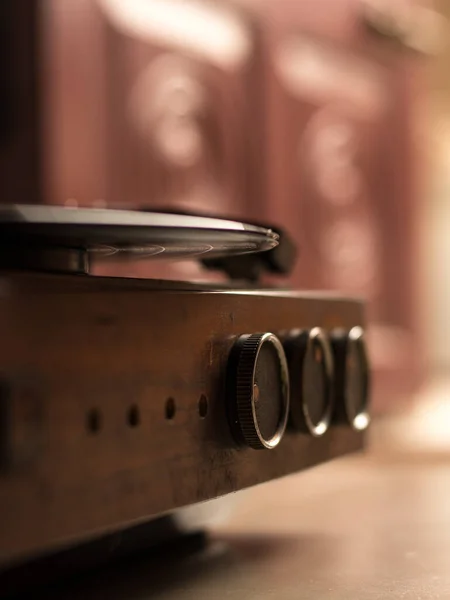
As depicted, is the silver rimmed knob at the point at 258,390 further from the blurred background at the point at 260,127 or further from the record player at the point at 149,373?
the blurred background at the point at 260,127

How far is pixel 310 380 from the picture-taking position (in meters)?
0.46

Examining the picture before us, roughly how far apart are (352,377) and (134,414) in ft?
0.65

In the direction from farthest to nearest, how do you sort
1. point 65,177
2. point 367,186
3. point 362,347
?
1. point 367,186
2. point 65,177
3. point 362,347

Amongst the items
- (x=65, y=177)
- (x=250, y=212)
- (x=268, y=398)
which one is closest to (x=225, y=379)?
(x=268, y=398)

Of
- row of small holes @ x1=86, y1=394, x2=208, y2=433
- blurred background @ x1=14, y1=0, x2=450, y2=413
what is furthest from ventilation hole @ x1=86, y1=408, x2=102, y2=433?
blurred background @ x1=14, y1=0, x2=450, y2=413

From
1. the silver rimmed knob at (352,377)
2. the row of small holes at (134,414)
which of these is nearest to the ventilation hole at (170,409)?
the row of small holes at (134,414)

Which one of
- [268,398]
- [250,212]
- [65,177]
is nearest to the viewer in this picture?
[268,398]

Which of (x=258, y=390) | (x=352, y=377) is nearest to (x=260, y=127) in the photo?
(x=352, y=377)

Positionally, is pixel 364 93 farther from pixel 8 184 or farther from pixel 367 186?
pixel 8 184

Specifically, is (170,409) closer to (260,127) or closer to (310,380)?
(310,380)

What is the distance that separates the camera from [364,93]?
1.73 m

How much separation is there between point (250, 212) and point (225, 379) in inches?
38.0

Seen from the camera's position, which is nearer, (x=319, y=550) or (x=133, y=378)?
(x=133, y=378)

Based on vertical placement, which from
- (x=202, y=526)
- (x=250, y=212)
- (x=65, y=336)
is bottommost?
(x=202, y=526)
